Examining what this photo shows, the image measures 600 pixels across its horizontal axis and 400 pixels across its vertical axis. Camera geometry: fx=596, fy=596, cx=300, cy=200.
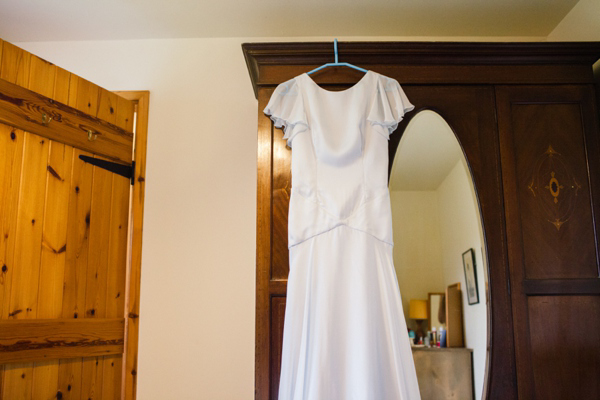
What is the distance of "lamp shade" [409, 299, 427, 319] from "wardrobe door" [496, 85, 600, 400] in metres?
0.31

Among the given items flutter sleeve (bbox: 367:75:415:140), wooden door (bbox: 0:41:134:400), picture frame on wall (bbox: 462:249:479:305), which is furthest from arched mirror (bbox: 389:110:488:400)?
wooden door (bbox: 0:41:134:400)

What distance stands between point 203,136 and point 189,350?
3.25 feet

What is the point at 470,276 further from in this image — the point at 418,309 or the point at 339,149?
the point at 339,149

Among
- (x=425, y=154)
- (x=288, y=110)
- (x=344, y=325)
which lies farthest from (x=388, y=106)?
(x=344, y=325)

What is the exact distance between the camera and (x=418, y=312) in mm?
2127

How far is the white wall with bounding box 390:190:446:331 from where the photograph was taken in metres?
2.15

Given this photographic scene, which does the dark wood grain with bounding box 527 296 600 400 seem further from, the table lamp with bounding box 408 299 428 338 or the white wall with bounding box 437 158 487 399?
the table lamp with bounding box 408 299 428 338

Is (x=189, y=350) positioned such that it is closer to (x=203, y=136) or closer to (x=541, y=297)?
(x=203, y=136)

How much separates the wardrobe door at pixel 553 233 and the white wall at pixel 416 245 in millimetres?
266

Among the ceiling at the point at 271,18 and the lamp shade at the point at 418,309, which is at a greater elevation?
the ceiling at the point at 271,18

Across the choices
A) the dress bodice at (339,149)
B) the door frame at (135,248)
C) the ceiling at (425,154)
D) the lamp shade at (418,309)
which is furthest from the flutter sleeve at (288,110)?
the door frame at (135,248)

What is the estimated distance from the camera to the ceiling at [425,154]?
2229 millimetres

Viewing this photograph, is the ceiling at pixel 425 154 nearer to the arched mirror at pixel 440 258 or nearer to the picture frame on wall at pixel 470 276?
the arched mirror at pixel 440 258

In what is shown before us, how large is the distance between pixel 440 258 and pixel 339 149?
545 millimetres
